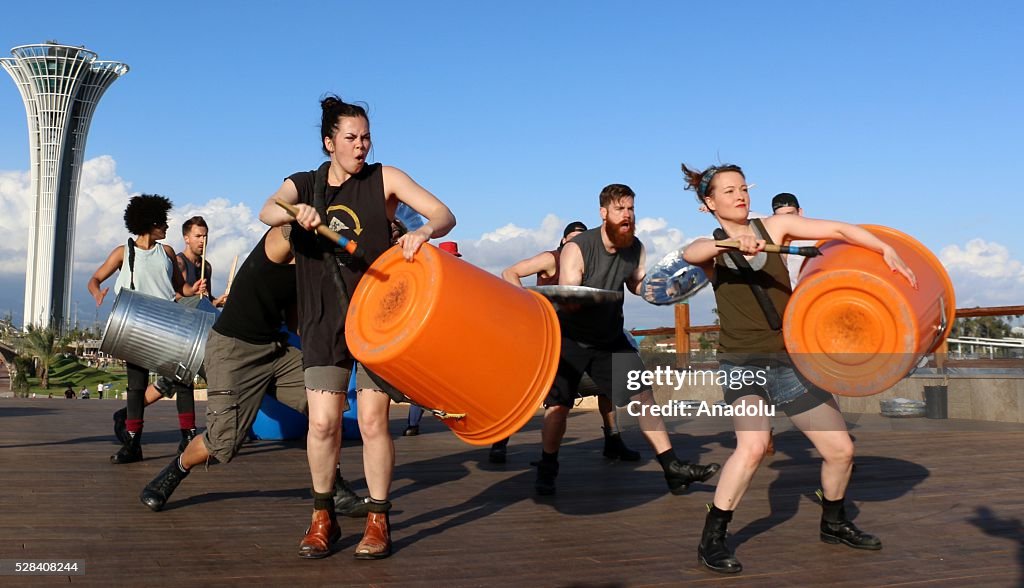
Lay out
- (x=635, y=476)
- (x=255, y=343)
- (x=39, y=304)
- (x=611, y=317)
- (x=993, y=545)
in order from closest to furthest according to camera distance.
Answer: (x=993, y=545)
(x=255, y=343)
(x=611, y=317)
(x=635, y=476)
(x=39, y=304)

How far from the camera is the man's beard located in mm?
5359

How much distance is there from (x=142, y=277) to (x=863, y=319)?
16.8 ft

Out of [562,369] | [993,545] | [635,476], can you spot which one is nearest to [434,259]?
[562,369]

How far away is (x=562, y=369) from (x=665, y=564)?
196 cm

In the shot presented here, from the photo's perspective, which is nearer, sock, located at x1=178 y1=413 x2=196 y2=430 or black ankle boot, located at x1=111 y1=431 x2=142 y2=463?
black ankle boot, located at x1=111 y1=431 x2=142 y2=463

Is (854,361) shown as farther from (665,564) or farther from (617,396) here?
(617,396)

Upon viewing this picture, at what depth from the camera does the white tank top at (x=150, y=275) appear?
6.74 m

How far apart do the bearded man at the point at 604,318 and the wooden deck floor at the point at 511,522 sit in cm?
34

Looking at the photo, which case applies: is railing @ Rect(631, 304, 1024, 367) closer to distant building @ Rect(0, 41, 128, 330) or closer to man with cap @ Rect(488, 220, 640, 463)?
man with cap @ Rect(488, 220, 640, 463)

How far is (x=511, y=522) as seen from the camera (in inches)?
182

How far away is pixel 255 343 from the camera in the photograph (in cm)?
462

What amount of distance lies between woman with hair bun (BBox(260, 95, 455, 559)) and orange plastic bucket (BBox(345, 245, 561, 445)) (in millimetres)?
202

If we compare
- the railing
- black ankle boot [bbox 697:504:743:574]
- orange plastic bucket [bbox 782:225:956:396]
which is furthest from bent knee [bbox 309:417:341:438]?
the railing

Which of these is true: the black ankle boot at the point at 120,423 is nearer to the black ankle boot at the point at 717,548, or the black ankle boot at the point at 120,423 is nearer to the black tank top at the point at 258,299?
the black tank top at the point at 258,299
